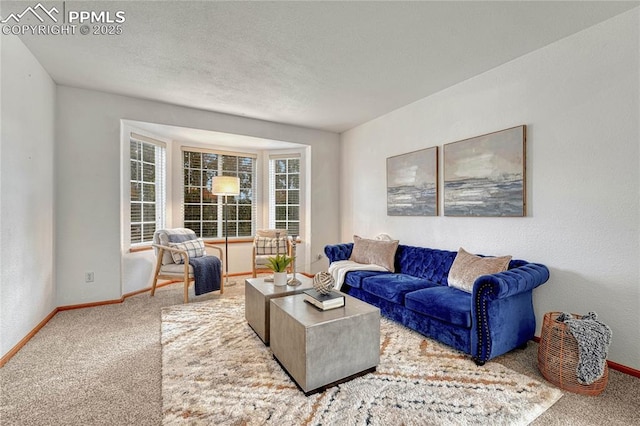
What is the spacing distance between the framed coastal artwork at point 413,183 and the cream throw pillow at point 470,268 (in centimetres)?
86

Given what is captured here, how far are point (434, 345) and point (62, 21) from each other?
13.1ft

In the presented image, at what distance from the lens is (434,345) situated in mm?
2484

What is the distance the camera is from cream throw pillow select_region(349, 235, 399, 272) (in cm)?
357

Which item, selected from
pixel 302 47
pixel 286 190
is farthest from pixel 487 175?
pixel 286 190

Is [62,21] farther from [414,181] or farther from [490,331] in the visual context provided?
[490,331]

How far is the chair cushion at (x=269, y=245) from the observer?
4.64 metres

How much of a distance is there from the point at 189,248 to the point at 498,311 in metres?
3.64

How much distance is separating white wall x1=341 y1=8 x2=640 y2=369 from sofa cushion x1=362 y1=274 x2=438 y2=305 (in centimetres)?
71

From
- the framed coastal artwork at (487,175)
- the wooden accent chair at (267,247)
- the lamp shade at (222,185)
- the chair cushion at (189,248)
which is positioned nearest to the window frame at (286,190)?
the wooden accent chair at (267,247)

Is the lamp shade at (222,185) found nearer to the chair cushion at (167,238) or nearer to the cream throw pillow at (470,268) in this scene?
the chair cushion at (167,238)

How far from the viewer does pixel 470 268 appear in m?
2.62

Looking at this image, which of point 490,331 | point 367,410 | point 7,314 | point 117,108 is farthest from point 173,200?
point 490,331

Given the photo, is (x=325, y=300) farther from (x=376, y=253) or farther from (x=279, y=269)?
(x=376, y=253)

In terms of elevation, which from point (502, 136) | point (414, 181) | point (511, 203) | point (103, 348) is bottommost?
point (103, 348)
